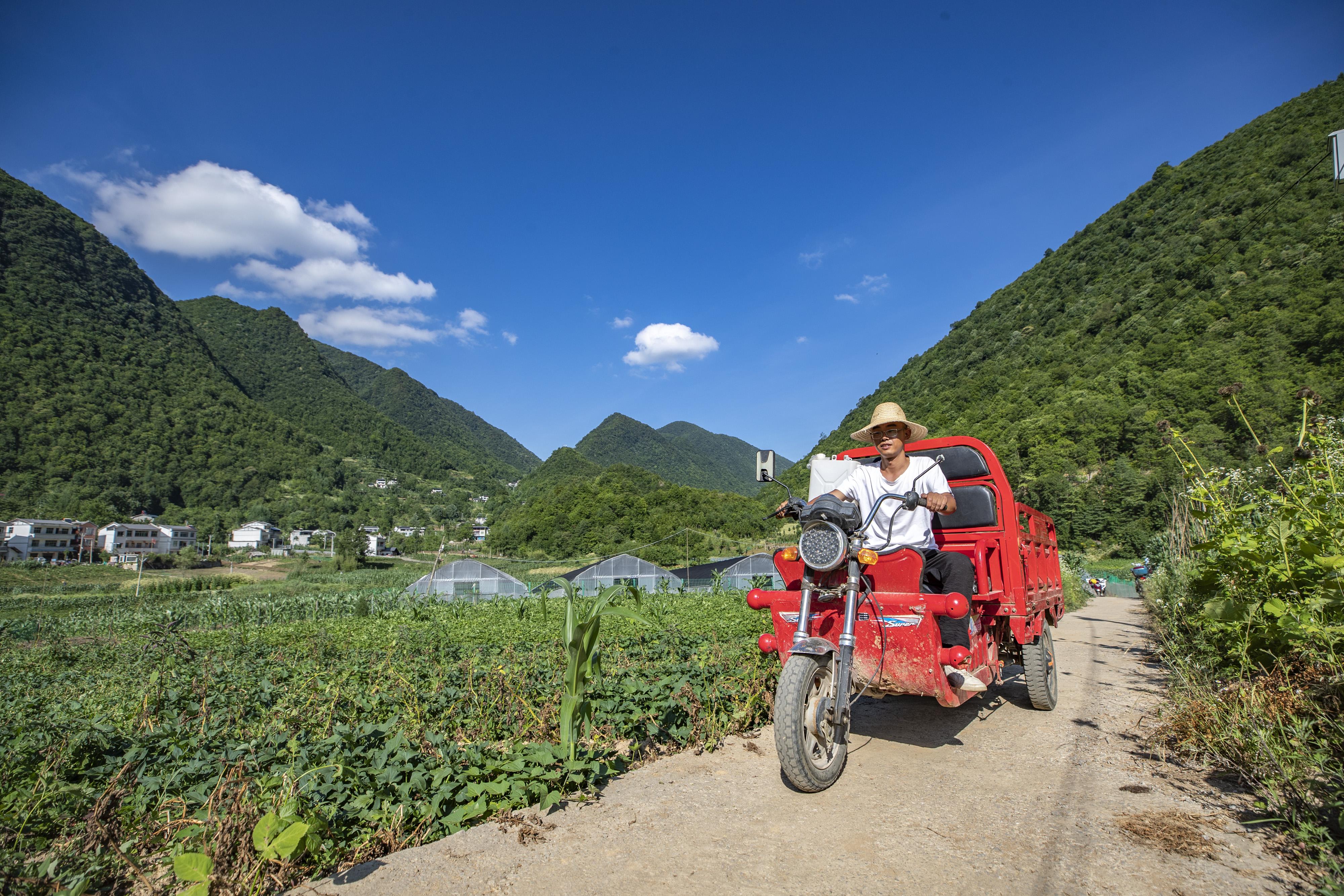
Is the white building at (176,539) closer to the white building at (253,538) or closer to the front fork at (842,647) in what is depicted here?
the white building at (253,538)

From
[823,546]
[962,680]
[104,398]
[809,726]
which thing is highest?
[104,398]

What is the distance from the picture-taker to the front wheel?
3.01 meters

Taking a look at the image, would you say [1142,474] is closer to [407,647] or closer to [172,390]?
[407,647]

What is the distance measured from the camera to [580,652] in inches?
129

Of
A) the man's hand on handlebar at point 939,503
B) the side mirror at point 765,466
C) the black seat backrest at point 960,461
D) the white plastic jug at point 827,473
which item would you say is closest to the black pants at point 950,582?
the man's hand on handlebar at point 939,503

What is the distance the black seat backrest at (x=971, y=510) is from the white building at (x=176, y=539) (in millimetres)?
100217

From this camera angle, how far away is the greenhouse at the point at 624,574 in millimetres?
24891

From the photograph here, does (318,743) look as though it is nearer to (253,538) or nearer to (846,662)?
(846,662)

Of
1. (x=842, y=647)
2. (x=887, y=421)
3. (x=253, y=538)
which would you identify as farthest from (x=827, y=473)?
(x=253, y=538)

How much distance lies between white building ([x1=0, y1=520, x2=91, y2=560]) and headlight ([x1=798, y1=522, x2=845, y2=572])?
10028 centimetres

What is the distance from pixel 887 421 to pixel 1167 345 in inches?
2304

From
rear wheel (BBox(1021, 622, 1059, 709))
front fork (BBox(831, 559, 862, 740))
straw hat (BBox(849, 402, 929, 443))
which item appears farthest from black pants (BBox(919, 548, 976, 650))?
rear wheel (BBox(1021, 622, 1059, 709))

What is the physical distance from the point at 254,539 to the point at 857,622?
11234cm

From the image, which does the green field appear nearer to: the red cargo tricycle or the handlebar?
the red cargo tricycle
